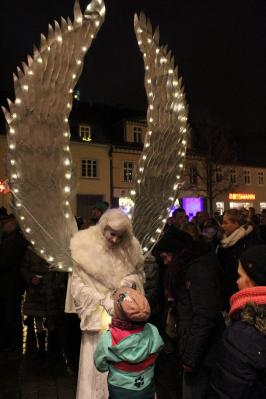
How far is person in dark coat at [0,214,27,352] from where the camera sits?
5.46 metres

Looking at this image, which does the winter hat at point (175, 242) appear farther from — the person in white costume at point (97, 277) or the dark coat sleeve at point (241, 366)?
the dark coat sleeve at point (241, 366)

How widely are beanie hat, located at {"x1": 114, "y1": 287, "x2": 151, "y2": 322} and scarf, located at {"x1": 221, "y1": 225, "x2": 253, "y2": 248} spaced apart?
251 centimetres

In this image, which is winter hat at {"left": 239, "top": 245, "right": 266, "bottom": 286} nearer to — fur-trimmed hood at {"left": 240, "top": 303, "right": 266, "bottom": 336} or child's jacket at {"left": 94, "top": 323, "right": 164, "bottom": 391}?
fur-trimmed hood at {"left": 240, "top": 303, "right": 266, "bottom": 336}

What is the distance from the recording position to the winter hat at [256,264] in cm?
200

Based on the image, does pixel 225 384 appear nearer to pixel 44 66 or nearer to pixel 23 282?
pixel 44 66

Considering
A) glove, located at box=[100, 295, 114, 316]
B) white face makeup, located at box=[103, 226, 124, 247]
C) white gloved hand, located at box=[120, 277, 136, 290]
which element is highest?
white face makeup, located at box=[103, 226, 124, 247]

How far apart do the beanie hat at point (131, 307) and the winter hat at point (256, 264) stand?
0.67 m

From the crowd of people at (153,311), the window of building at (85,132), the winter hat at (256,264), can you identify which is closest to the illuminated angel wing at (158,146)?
the crowd of people at (153,311)

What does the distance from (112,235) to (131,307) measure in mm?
1029

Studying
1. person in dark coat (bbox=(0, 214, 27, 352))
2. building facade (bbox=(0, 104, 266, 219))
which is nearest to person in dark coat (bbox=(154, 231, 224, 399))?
person in dark coat (bbox=(0, 214, 27, 352))

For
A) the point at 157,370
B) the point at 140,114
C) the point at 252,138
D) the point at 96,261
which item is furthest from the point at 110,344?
the point at 252,138

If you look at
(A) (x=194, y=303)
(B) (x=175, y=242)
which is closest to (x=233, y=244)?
(B) (x=175, y=242)

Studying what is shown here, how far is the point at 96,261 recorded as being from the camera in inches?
124

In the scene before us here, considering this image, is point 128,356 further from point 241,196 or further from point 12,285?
point 241,196
